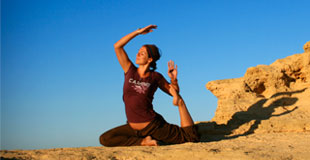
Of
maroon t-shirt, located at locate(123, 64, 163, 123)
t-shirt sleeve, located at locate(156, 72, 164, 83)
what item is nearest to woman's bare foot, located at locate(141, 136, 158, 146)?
maroon t-shirt, located at locate(123, 64, 163, 123)

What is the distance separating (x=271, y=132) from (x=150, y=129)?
10.4 feet

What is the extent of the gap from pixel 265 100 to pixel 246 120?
4.60 ft

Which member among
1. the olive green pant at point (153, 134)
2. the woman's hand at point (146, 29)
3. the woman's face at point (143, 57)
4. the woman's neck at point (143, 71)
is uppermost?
the woman's hand at point (146, 29)

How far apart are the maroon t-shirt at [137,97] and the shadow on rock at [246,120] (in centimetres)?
182

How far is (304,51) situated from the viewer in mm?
9977

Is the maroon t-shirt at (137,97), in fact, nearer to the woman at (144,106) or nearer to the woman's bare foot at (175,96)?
the woman at (144,106)

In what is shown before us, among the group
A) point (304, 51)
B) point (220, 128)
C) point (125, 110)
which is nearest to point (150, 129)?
point (125, 110)

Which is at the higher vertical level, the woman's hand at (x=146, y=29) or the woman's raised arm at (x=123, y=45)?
the woman's hand at (x=146, y=29)

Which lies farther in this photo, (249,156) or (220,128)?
(220,128)

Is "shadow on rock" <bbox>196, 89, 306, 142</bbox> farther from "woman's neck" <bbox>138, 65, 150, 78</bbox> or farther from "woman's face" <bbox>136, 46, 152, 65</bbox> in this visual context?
"woman's face" <bbox>136, 46, 152, 65</bbox>

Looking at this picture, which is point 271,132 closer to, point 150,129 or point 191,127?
point 191,127

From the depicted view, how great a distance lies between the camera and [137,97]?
4879mm

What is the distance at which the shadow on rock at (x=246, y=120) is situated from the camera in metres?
6.63

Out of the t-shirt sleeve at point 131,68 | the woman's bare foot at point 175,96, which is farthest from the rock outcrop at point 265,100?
the t-shirt sleeve at point 131,68
